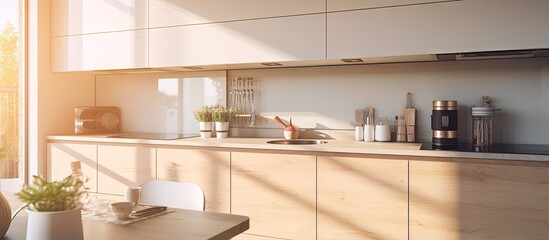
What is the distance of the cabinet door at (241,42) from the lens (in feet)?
9.47

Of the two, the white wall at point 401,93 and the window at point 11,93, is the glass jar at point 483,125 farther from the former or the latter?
the window at point 11,93

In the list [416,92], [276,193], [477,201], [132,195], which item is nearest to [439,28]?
[416,92]

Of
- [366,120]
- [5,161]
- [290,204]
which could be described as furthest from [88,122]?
[366,120]

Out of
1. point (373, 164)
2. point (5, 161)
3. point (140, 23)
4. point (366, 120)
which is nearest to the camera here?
point (373, 164)

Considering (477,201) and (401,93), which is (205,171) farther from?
(477,201)

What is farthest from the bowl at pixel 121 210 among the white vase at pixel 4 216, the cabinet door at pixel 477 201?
the cabinet door at pixel 477 201

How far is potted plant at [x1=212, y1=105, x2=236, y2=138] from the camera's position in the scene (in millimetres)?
3385

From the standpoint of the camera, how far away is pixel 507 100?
9.09 feet

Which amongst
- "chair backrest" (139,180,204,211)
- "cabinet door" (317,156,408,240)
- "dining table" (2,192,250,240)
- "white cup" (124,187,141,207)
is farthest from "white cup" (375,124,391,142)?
"white cup" (124,187,141,207)

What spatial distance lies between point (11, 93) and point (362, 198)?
9.57ft

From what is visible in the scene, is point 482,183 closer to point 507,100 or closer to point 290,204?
point 507,100

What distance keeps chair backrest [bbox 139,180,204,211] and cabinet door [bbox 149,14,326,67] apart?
4.16ft

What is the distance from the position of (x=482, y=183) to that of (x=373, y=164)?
22.0 inches

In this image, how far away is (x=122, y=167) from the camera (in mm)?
3340
